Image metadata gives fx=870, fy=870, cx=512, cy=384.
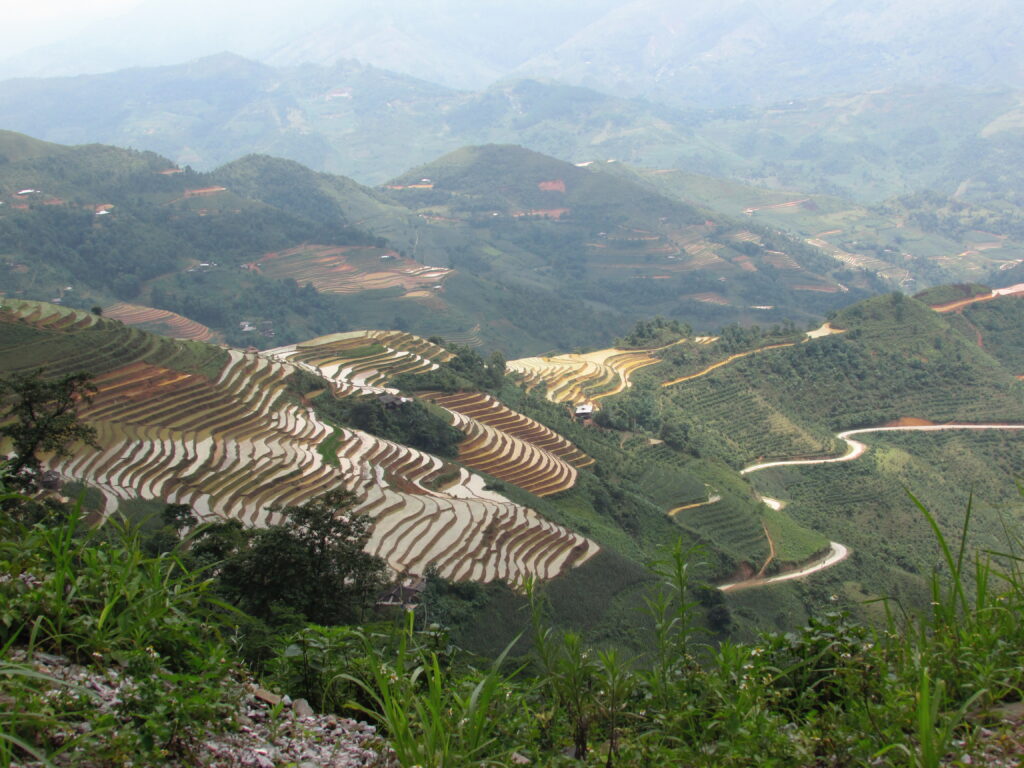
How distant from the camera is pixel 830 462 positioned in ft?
111

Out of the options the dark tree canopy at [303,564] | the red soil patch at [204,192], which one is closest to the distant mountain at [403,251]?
the red soil patch at [204,192]

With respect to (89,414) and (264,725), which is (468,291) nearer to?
(89,414)

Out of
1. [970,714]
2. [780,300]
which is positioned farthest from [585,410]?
[780,300]

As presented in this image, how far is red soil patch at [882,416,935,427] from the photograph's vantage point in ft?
128

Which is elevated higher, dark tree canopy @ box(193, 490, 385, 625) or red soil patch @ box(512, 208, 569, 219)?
dark tree canopy @ box(193, 490, 385, 625)

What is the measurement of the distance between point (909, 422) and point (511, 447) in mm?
21407

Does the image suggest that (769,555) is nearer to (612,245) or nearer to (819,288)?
(819,288)

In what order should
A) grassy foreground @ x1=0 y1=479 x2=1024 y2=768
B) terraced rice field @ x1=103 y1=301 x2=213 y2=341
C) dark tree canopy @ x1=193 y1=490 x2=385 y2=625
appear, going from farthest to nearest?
terraced rice field @ x1=103 y1=301 x2=213 y2=341, dark tree canopy @ x1=193 y1=490 x2=385 y2=625, grassy foreground @ x1=0 y1=479 x2=1024 y2=768

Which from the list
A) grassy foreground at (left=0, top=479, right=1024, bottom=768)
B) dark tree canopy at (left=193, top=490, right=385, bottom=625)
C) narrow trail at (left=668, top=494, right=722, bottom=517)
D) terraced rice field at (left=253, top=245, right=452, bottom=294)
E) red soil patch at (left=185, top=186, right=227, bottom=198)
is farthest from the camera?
red soil patch at (left=185, top=186, right=227, bottom=198)

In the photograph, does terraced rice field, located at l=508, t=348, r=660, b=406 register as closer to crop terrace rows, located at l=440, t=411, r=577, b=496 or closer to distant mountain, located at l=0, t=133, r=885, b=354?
crop terrace rows, located at l=440, t=411, r=577, b=496

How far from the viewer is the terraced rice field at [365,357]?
32188 mm

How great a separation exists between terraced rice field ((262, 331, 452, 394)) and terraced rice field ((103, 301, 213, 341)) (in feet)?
66.7

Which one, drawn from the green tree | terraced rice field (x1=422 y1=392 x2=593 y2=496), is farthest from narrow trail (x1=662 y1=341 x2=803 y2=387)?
the green tree

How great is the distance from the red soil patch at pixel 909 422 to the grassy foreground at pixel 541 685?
38603mm
